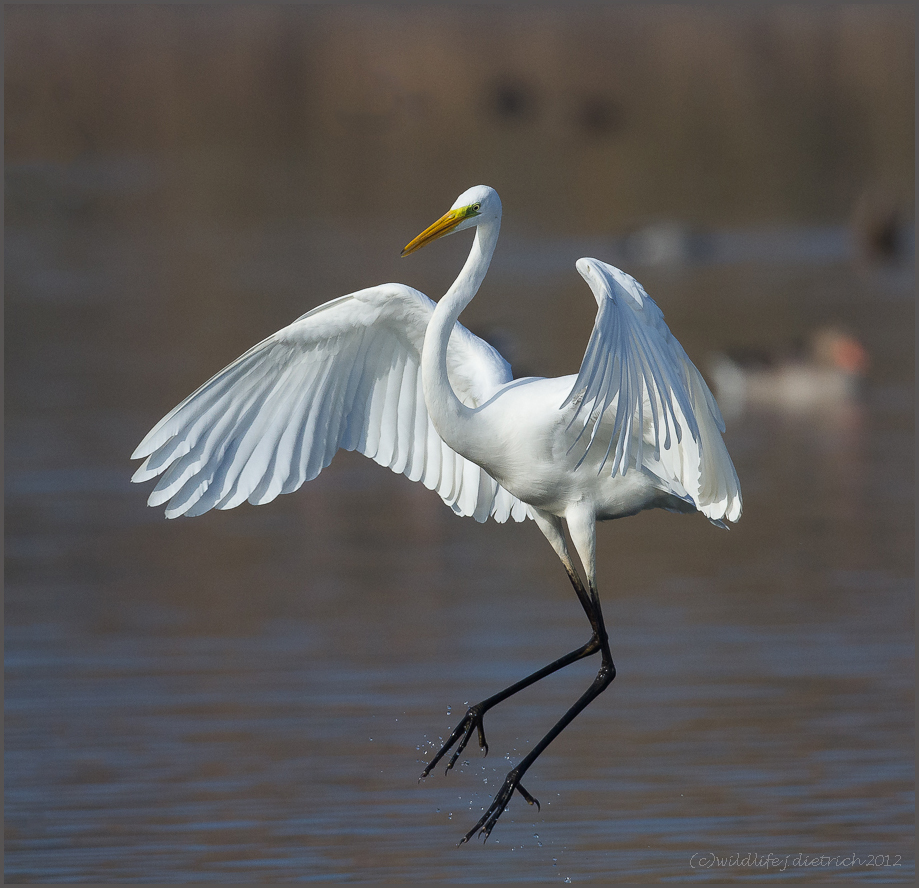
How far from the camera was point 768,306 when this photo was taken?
21.2 m

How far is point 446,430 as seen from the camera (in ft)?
21.5

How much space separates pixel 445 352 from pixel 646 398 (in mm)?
743

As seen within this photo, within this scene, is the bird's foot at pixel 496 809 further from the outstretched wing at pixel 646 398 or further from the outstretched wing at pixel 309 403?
the outstretched wing at pixel 309 403

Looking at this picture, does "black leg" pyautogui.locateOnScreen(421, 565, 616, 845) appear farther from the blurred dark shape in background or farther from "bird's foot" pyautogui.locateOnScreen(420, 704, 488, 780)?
the blurred dark shape in background

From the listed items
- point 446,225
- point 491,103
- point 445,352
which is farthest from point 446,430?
point 491,103

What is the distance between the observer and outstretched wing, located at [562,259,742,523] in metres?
5.60

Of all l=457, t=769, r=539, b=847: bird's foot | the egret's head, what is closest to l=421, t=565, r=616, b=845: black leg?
l=457, t=769, r=539, b=847: bird's foot

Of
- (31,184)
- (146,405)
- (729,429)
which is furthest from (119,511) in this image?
(31,184)

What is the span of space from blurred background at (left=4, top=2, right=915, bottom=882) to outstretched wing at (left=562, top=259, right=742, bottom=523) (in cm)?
128

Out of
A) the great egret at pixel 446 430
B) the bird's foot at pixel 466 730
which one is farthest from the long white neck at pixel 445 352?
the bird's foot at pixel 466 730

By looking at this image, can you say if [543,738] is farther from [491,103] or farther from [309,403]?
[491,103]

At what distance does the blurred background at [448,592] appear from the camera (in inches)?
267

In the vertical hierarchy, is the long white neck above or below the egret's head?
below

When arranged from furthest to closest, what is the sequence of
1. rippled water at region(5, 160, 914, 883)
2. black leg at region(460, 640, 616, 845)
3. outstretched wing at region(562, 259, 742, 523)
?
rippled water at region(5, 160, 914, 883)
black leg at region(460, 640, 616, 845)
outstretched wing at region(562, 259, 742, 523)
